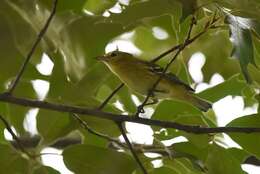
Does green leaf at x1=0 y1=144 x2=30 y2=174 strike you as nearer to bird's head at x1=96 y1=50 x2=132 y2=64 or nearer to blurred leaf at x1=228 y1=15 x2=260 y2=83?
bird's head at x1=96 y1=50 x2=132 y2=64

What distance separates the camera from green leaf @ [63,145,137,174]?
84 cm

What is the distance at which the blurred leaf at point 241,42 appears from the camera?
65 centimetres

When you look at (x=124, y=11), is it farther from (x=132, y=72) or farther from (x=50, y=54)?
(x=132, y=72)

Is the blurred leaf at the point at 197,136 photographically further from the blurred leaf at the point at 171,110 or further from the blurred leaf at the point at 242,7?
the blurred leaf at the point at 242,7

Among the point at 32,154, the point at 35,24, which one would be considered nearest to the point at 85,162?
the point at 32,154

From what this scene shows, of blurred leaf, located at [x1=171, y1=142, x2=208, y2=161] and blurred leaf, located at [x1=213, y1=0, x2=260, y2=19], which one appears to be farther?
blurred leaf, located at [x1=171, y1=142, x2=208, y2=161]

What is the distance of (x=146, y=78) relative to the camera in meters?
1.06

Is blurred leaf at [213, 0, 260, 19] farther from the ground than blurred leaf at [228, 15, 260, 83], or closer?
farther from the ground

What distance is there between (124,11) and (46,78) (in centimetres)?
20

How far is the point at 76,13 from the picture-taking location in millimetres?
831

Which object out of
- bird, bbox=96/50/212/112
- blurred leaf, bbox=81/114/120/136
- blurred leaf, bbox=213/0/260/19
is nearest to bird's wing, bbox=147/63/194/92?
bird, bbox=96/50/212/112

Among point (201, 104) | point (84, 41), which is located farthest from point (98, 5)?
point (201, 104)

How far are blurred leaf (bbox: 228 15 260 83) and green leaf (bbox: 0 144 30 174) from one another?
345mm

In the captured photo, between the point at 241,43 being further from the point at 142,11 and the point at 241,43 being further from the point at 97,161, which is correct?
the point at 97,161
